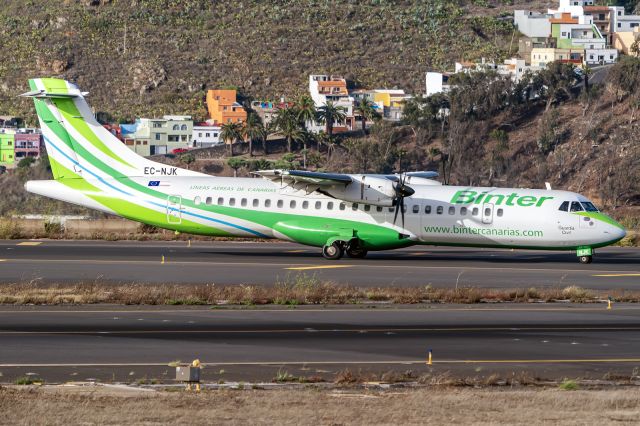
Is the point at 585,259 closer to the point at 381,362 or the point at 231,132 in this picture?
the point at 381,362

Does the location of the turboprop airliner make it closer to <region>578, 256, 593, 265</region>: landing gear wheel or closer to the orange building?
<region>578, 256, 593, 265</region>: landing gear wheel

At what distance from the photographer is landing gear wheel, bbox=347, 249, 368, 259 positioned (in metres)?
42.2

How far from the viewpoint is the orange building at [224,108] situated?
127938 mm

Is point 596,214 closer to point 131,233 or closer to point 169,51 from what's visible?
point 131,233

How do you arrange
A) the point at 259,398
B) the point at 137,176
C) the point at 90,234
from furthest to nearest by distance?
1. the point at 90,234
2. the point at 137,176
3. the point at 259,398

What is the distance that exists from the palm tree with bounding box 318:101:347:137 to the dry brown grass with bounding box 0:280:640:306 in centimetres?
8703

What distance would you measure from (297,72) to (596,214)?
10100 centimetres

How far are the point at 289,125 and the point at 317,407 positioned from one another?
9725 centimetres

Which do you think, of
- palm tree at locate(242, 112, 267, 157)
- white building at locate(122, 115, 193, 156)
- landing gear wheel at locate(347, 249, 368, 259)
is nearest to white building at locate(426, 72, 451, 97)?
palm tree at locate(242, 112, 267, 157)

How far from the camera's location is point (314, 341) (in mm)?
23750

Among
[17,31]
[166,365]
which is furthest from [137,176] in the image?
[17,31]

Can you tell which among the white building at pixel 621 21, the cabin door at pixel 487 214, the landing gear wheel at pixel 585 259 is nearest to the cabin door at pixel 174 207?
the cabin door at pixel 487 214

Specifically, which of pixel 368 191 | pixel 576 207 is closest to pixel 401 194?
pixel 368 191

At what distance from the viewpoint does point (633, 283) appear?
117ft
